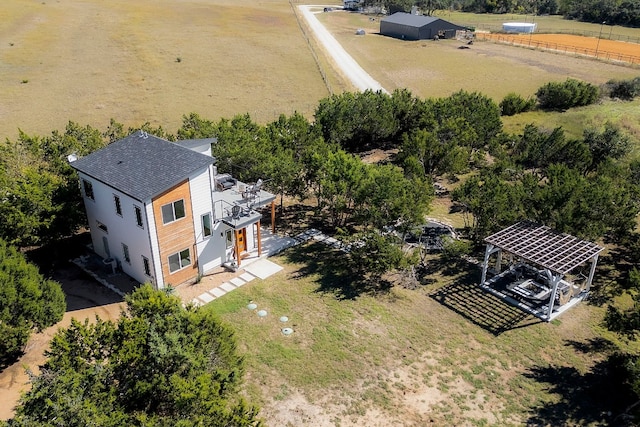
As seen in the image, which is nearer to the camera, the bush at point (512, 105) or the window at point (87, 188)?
the window at point (87, 188)

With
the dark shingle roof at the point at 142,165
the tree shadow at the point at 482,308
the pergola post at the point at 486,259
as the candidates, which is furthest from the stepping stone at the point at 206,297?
the pergola post at the point at 486,259

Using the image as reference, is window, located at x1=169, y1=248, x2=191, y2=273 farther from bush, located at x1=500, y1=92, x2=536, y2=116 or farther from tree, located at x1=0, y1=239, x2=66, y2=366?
bush, located at x1=500, y1=92, x2=536, y2=116

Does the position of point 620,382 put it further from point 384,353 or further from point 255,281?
point 255,281

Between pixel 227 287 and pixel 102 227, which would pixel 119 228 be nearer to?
pixel 102 227

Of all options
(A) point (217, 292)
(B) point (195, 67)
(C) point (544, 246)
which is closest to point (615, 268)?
(C) point (544, 246)

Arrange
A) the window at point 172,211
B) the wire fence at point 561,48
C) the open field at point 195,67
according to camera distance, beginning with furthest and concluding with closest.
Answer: the wire fence at point 561,48 → the open field at point 195,67 → the window at point 172,211

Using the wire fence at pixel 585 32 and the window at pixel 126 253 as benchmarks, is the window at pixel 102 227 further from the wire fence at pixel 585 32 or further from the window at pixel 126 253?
the wire fence at pixel 585 32

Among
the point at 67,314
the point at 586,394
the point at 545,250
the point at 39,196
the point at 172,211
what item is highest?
the point at 39,196
